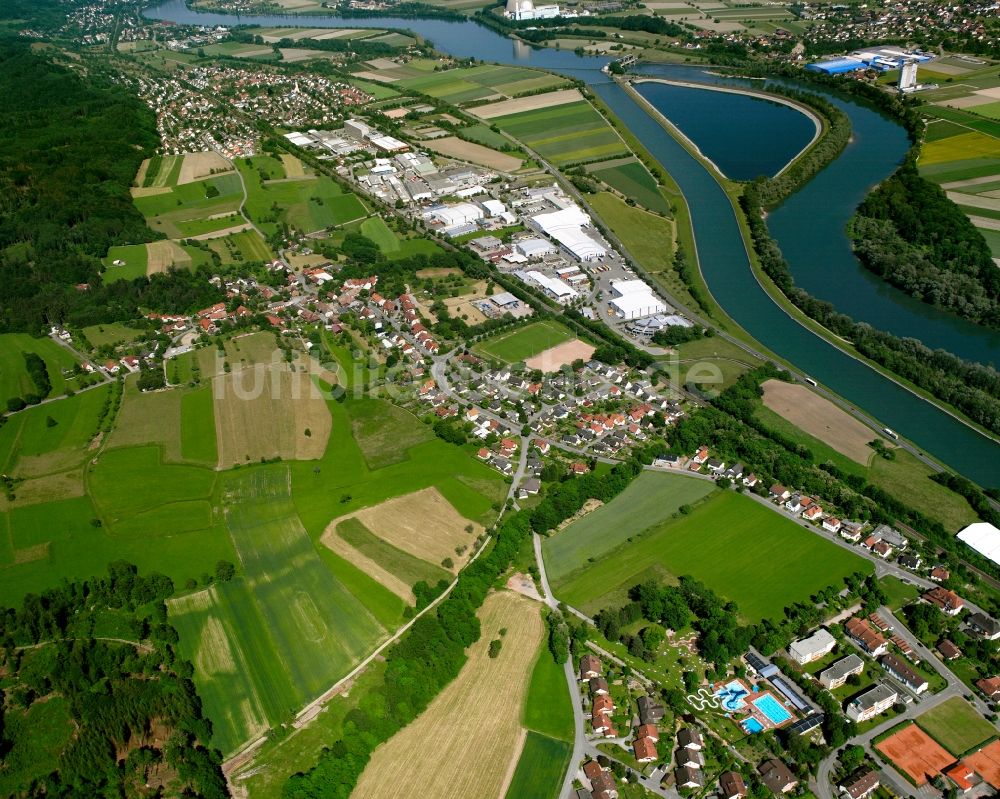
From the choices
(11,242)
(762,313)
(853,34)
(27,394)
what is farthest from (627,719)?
(853,34)

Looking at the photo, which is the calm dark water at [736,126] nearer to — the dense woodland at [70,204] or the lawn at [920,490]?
the lawn at [920,490]

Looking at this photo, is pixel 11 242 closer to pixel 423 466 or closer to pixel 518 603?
pixel 423 466

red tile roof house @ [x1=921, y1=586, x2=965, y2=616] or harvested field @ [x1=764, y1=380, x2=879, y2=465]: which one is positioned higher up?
harvested field @ [x1=764, y1=380, x2=879, y2=465]

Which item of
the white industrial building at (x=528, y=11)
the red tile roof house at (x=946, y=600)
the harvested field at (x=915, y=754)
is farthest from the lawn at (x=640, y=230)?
the white industrial building at (x=528, y=11)

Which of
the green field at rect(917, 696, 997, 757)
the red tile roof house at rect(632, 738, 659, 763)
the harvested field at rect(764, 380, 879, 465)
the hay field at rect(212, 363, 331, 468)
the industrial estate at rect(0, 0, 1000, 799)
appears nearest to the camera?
the red tile roof house at rect(632, 738, 659, 763)

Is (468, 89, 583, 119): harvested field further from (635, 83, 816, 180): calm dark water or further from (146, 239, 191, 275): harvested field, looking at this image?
(146, 239, 191, 275): harvested field

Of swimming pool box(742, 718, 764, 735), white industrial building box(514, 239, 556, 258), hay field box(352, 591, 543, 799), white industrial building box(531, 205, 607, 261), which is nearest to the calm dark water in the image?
white industrial building box(531, 205, 607, 261)

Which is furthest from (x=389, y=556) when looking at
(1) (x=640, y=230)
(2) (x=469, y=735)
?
(1) (x=640, y=230)
